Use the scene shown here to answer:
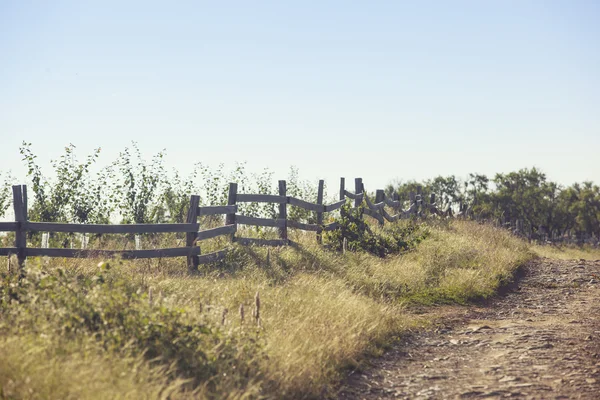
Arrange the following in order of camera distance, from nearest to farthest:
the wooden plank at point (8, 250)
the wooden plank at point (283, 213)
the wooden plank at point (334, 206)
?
the wooden plank at point (8, 250) < the wooden plank at point (283, 213) < the wooden plank at point (334, 206)

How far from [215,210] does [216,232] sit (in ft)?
1.51

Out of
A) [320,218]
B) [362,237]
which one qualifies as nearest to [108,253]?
[320,218]

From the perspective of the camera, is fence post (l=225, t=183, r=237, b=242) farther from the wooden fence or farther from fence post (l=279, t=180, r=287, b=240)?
fence post (l=279, t=180, r=287, b=240)

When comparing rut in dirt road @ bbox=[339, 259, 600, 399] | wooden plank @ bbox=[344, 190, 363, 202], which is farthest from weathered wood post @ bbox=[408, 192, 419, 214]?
rut in dirt road @ bbox=[339, 259, 600, 399]

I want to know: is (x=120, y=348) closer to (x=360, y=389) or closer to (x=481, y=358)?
(x=360, y=389)

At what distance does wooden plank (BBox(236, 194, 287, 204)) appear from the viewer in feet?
44.1

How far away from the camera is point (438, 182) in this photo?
54.7 metres

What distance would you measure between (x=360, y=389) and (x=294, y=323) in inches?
44.4

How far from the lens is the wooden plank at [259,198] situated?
1345 centimetres

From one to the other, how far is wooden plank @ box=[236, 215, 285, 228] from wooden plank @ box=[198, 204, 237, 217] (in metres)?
0.33

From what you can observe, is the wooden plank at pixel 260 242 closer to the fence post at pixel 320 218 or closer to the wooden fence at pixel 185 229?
the wooden fence at pixel 185 229

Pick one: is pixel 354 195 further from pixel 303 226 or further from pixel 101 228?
pixel 101 228

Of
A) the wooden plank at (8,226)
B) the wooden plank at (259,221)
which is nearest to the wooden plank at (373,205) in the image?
the wooden plank at (259,221)

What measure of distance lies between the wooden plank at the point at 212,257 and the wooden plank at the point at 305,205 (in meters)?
2.69
